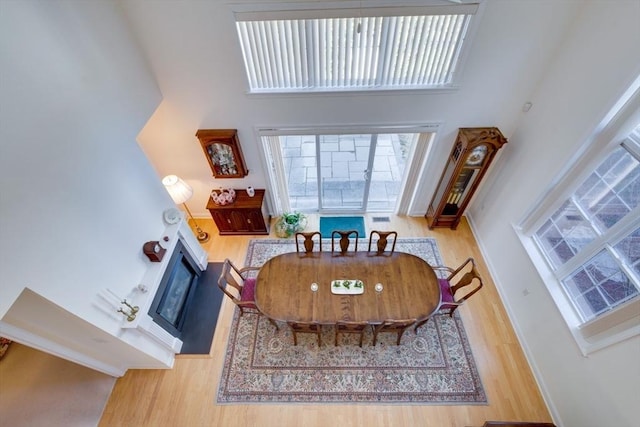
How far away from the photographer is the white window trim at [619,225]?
2.19 m

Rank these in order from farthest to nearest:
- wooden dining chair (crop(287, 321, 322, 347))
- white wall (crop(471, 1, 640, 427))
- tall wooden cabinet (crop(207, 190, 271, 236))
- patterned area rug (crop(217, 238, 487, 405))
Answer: tall wooden cabinet (crop(207, 190, 271, 236))
patterned area rug (crop(217, 238, 487, 405))
wooden dining chair (crop(287, 321, 322, 347))
white wall (crop(471, 1, 640, 427))

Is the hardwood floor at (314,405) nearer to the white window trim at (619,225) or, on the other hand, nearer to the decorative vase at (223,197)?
the white window trim at (619,225)

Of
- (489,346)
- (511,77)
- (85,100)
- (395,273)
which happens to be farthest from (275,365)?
(511,77)

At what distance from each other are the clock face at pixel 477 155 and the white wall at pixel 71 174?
3991 millimetres

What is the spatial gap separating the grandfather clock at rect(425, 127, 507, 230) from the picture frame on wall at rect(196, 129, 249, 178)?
2972 millimetres

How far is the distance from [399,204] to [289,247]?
203 centimetres

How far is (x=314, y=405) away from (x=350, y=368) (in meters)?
0.55

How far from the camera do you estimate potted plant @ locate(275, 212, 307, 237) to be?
4.53 metres

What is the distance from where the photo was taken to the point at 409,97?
126 inches

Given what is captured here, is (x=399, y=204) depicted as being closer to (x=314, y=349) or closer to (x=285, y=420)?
(x=314, y=349)

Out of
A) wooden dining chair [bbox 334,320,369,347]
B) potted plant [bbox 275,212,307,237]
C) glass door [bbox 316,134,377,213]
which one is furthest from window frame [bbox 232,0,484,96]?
wooden dining chair [bbox 334,320,369,347]

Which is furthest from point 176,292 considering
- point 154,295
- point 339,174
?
point 339,174

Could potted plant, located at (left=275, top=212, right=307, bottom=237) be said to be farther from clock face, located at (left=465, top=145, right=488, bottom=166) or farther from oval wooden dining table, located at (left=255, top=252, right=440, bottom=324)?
clock face, located at (left=465, top=145, right=488, bottom=166)

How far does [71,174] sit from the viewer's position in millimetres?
2096
